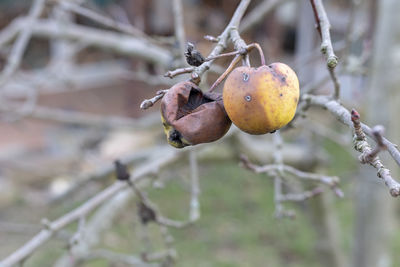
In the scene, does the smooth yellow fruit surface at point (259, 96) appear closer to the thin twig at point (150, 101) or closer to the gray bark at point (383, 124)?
the thin twig at point (150, 101)

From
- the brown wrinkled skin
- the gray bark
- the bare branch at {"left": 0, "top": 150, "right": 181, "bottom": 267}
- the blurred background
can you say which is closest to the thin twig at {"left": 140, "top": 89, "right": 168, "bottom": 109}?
the brown wrinkled skin

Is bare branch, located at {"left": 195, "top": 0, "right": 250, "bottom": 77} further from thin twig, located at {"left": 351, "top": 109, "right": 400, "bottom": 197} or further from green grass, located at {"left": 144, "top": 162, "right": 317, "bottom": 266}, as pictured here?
green grass, located at {"left": 144, "top": 162, "right": 317, "bottom": 266}

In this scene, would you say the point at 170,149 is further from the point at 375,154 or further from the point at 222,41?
the point at 375,154

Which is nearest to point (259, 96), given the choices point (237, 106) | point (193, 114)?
point (237, 106)

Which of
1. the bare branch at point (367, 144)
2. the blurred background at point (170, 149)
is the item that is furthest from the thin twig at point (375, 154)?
the blurred background at point (170, 149)

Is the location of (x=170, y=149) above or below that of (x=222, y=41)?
below

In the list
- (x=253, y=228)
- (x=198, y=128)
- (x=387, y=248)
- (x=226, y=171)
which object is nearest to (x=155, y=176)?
(x=198, y=128)
